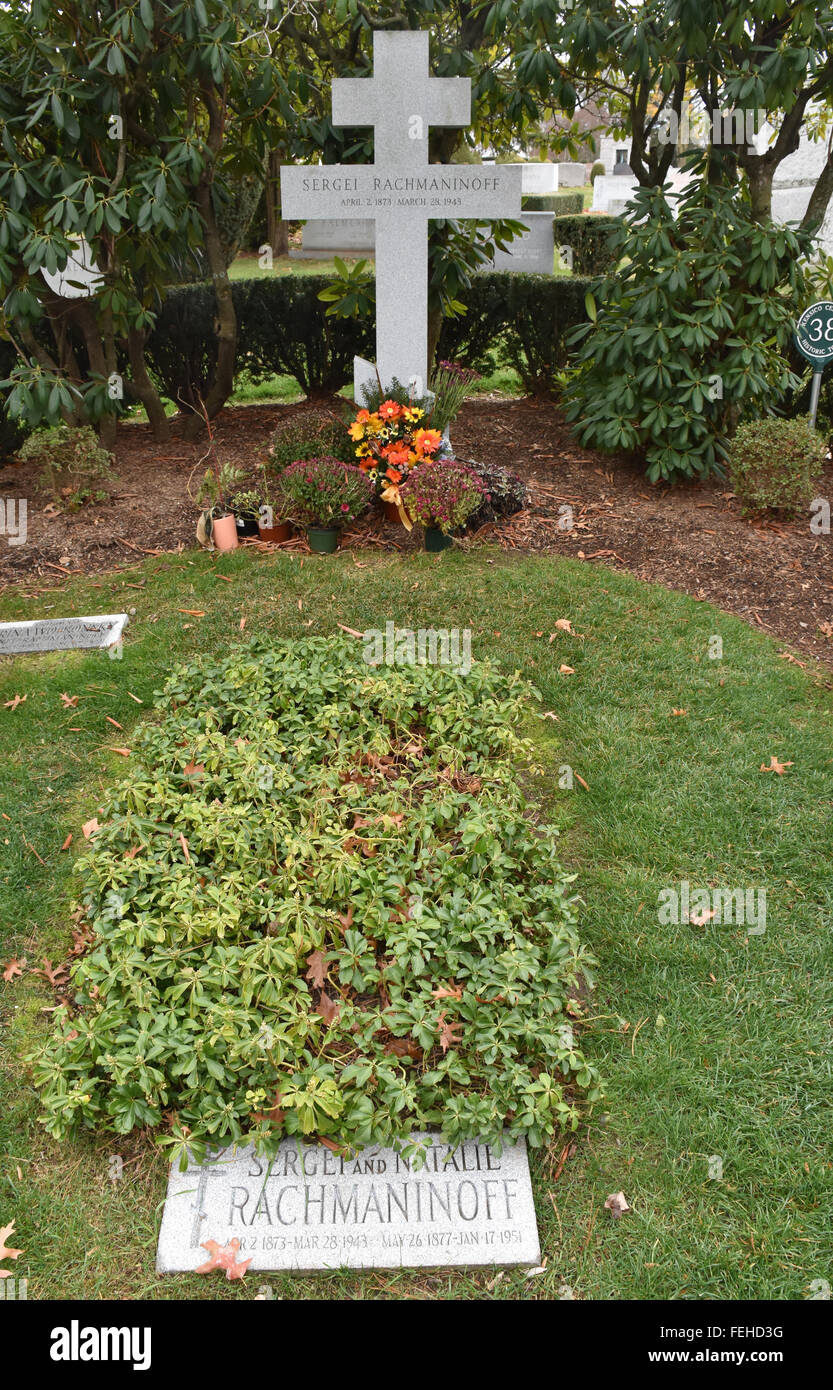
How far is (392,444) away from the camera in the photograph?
6.61 metres

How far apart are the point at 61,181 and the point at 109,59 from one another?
80 centimetres

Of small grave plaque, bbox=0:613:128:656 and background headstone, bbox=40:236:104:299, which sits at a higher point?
background headstone, bbox=40:236:104:299

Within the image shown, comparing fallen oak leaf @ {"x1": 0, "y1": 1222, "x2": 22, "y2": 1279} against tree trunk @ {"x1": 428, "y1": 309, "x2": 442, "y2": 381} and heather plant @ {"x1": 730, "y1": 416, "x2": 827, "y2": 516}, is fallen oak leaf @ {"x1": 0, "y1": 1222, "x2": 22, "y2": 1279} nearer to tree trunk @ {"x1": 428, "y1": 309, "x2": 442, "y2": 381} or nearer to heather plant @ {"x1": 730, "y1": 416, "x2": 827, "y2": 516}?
heather plant @ {"x1": 730, "y1": 416, "x2": 827, "y2": 516}

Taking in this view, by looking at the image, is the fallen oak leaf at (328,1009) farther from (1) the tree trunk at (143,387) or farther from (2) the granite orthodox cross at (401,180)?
(1) the tree trunk at (143,387)

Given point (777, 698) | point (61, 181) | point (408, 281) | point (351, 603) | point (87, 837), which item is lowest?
point (87, 837)

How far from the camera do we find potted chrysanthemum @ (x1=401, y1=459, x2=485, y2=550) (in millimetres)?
6059

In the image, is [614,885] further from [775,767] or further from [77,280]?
[77,280]

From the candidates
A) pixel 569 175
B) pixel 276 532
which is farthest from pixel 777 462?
pixel 569 175

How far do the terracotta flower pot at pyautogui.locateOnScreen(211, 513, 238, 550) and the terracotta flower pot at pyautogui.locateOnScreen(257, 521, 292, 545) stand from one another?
18 centimetres

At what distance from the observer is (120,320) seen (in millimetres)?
7203

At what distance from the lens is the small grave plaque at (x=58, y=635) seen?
537 centimetres

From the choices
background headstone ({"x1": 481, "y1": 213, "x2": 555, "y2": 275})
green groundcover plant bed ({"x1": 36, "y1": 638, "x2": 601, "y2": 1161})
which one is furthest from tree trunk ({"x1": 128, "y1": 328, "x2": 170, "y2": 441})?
background headstone ({"x1": 481, "y1": 213, "x2": 555, "y2": 275})
